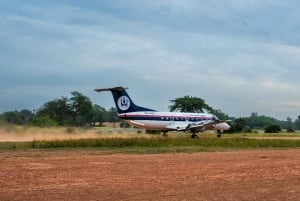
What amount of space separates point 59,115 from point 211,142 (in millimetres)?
61202

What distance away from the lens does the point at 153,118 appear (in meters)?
63.6

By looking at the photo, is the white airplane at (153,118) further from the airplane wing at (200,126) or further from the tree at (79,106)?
the tree at (79,106)

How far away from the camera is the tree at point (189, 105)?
376 ft

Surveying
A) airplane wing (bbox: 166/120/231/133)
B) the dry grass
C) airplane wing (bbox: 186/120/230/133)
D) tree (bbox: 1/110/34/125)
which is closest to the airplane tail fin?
airplane wing (bbox: 166/120/231/133)

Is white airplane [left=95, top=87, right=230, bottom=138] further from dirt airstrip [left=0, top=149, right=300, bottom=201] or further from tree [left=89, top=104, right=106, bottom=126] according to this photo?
tree [left=89, top=104, right=106, bottom=126]

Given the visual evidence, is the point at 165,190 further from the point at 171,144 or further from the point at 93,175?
the point at 171,144

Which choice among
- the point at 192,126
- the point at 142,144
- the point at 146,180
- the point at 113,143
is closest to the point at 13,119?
the point at 113,143

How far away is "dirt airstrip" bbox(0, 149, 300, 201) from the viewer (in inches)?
549

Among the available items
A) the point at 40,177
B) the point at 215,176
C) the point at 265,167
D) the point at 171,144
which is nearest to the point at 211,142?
the point at 171,144

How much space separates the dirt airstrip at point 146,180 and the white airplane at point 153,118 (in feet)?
130

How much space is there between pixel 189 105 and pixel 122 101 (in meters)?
52.6

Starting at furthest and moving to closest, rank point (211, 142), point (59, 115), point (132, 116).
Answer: point (59, 115) < point (132, 116) < point (211, 142)

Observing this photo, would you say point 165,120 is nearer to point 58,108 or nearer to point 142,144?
point 142,144

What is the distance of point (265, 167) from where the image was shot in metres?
22.3
